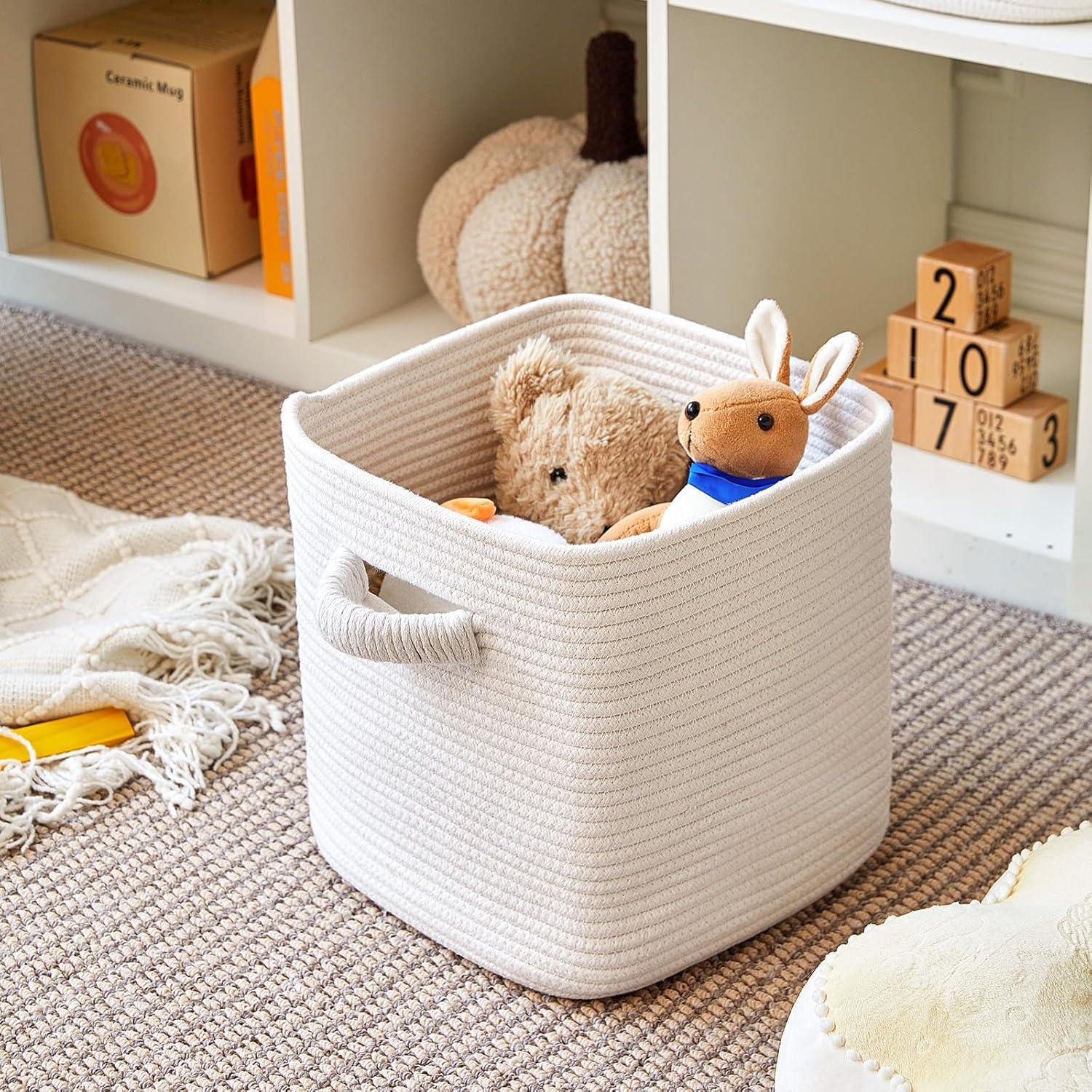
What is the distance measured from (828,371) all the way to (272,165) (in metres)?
0.90

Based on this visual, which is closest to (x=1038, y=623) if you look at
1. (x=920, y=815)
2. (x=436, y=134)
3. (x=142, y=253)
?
(x=920, y=815)

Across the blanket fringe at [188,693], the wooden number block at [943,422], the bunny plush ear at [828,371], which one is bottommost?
the blanket fringe at [188,693]

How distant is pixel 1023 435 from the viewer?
1.40 metres

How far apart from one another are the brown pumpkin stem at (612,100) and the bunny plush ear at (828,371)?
61 cm

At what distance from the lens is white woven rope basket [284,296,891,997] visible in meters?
0.89

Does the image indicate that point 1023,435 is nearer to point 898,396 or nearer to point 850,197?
point 898,396

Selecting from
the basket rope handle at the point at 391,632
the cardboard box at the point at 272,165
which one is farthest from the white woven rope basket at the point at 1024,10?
the cardboard box at the point at 272,165

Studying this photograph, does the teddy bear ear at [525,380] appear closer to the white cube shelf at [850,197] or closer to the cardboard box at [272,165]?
the white cube shelf at [850,197]

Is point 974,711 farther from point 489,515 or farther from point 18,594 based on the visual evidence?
point 18,594

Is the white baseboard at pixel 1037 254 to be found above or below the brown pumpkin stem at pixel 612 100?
below

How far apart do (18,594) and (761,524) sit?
0.68 m

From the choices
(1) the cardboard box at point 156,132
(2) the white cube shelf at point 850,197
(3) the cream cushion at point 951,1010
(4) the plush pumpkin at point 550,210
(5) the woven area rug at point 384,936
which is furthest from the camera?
(1) the cardboard box at point 156,132

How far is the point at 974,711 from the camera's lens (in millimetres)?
1227

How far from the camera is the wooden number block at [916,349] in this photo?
4.70 feet
